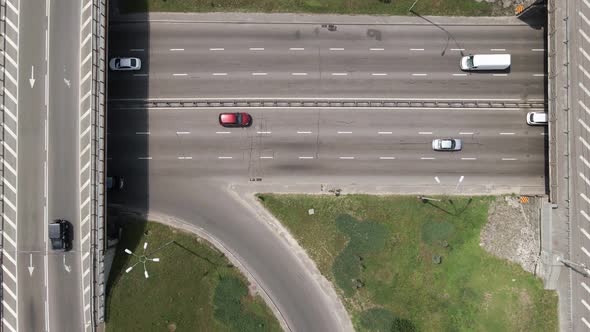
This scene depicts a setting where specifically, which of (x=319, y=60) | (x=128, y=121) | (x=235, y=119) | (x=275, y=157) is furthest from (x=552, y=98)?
(x=128, y=121)

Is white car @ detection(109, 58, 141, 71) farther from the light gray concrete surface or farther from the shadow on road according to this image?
the light gray concrete surface

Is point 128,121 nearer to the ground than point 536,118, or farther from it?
nearer to the ground

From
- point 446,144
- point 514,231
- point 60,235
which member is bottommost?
point 514,231

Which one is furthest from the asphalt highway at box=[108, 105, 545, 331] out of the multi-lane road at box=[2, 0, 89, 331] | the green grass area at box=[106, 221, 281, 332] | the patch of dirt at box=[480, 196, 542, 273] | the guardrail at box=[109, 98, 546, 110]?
the multi-lane road at box=[2, 0, 89, 331]

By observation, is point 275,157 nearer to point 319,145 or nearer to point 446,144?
point 319,145

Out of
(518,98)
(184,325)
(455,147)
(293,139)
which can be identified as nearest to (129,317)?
(184,325)

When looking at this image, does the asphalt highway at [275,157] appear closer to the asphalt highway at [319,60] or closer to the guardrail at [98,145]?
the asphalt highway at [319,60]

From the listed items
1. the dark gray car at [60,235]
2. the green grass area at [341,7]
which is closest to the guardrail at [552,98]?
the green grass area at [341,7]
